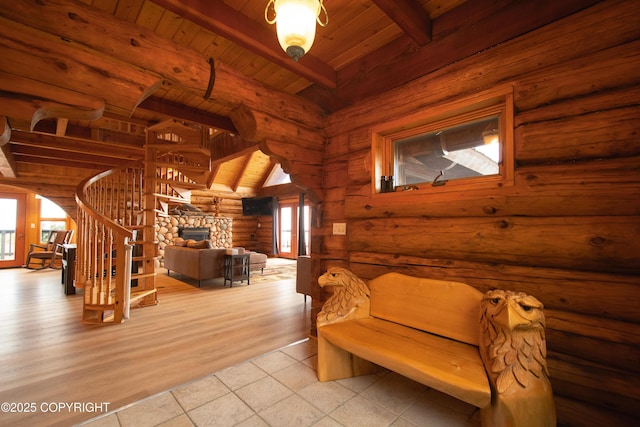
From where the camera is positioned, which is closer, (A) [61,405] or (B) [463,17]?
(A) [61,405]

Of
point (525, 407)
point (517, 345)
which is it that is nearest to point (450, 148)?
point (517, 345)

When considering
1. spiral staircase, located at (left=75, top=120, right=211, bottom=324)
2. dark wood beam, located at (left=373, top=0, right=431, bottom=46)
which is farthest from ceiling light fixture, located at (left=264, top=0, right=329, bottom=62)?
spiral staircase, located at (left=75, top=120, right=211, bottom=324)

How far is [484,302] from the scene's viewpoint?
1427 mm

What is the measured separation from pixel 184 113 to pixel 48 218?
785 cm

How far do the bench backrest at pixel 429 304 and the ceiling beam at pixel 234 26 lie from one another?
6.22 feet

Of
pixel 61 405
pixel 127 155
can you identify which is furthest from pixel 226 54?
pixel 127 155

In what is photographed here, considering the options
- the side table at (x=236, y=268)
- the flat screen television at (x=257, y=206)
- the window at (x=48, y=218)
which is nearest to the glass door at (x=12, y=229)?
the window at (x=48, y=218)

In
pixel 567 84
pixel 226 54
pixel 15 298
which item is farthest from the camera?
pixel 15 298

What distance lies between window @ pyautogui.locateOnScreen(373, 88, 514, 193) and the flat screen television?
862cm

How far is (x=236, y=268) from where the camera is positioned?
5289 millimetres

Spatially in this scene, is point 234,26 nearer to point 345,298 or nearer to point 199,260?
point 345,298

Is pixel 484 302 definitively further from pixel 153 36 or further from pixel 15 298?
pixel 15 298

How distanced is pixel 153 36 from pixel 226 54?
0.60 m

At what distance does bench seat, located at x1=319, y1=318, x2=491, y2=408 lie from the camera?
1.17m
